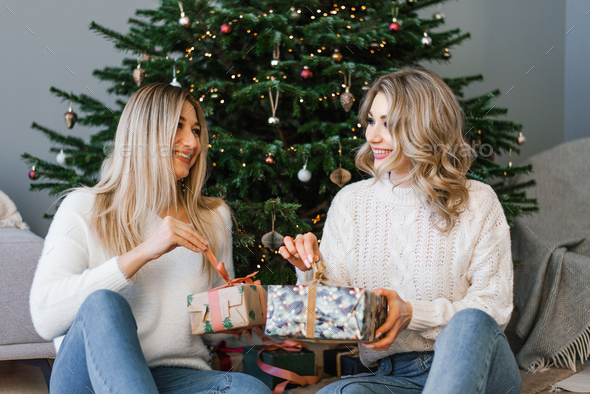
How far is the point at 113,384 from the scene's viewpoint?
830 millimetres

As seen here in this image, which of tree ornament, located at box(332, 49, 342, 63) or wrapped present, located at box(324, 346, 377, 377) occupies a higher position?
tree ornament, located at box(332, 49, 342, 63)

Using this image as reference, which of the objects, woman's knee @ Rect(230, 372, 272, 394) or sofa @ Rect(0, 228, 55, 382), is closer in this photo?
woman's knee @ Rect(230, 372, 272, 394)

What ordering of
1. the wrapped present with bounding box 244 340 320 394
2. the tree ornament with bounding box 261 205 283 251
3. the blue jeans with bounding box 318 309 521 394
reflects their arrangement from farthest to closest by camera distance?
the wrapped present with bounding box 244 340 320 394, the tree ornament with bounding box 261 205 283 251, the blue jeans with bounding box 318 309 521 394

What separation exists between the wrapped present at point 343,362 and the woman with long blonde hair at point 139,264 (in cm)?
57

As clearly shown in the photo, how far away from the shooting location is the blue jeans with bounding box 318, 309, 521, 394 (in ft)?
2.59

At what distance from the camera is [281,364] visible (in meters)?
1.54

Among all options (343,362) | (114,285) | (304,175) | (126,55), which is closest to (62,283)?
(114,285)

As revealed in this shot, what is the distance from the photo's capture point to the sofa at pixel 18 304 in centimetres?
147

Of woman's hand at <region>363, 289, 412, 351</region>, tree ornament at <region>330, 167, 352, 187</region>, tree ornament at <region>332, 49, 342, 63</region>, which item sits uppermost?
tree ornament at <region>332, 49, 342, 63</region>

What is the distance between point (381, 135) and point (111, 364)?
0.77 meters

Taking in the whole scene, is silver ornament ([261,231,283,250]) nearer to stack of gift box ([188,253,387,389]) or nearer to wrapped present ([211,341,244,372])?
stack of gift box ([188,253,387,389])

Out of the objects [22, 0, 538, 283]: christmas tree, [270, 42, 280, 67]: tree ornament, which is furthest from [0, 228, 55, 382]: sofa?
[270, 42, 280, 67]: tree ornament

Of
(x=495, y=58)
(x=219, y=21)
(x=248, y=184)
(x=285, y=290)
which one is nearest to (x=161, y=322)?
(x=285, y=290)

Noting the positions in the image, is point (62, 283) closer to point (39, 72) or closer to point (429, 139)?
point (429, 139)
